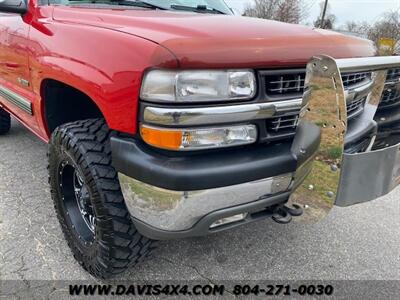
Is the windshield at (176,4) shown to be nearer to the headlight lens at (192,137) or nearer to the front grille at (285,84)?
the front grille at (285,84)

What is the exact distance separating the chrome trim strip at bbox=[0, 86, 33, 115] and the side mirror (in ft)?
2.06

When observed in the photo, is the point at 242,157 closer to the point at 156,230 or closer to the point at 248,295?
the point at 156,230

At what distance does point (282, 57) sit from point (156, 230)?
98 centimetres

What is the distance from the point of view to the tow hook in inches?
72.9

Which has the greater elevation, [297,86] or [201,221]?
[297,86]

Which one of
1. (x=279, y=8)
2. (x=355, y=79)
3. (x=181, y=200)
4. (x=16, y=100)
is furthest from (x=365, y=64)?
(x=279, y=8)

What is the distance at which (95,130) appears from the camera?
1984mm

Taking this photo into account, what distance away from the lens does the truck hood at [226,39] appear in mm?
1595

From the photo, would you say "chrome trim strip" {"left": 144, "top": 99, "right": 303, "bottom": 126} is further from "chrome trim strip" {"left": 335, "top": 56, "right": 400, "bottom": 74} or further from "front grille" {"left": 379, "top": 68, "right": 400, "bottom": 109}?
"front grille" {"left": 379, "top": 68, "right": 400, "bottom": 109}

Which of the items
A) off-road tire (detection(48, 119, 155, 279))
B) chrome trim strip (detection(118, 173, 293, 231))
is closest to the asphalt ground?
off-road tire (detection(48, 119, 155, 279))

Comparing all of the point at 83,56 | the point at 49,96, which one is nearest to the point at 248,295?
the point at 83,56

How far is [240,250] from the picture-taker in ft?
8.24

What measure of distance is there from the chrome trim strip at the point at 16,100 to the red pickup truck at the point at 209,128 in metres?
0.73

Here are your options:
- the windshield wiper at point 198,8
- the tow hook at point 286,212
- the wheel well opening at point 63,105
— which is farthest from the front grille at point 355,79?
the wheel well opening at point 63,105
